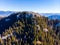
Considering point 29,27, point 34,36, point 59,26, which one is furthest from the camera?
point 59,26

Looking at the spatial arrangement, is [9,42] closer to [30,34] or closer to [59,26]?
[30,34]

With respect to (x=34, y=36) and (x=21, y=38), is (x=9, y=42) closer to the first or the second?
(x=21, y=38)

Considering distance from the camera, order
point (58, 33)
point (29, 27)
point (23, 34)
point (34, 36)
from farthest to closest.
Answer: point (58, 33) → point (29, 27) → point (23, 34) → point (34, 36)

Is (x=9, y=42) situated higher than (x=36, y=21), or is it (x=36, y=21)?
(x=36, y=21)

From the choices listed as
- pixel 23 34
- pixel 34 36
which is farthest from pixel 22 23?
pixel 34 36

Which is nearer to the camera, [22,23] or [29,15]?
[22,23]

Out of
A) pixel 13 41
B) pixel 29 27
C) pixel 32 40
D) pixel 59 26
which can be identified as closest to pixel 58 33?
pixel 59 26

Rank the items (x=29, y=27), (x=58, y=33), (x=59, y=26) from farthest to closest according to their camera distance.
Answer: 1. (x=59, y=26)
2. (x=58, y=33)
3. (x=29, y=27)

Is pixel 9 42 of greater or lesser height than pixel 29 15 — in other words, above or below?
below

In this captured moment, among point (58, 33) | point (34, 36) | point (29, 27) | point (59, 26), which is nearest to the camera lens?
point (34, 36)
